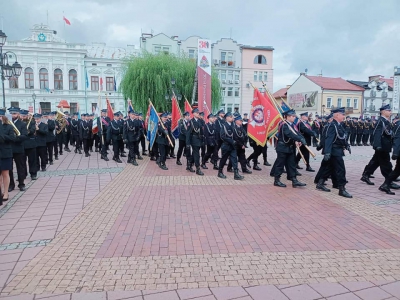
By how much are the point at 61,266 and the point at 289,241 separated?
3.00 metres

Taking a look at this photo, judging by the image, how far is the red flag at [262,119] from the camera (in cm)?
869

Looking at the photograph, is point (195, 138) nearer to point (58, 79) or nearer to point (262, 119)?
point (262, 119)

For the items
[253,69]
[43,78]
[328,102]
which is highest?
[253,69]

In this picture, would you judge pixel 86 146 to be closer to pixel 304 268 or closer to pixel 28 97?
pixel 304 268

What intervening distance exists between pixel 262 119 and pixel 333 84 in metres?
45.5

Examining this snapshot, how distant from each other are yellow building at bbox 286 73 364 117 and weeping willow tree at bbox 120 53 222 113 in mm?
25950

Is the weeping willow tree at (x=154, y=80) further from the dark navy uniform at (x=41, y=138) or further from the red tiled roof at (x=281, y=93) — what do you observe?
the red tiled roof at (x=281, y=93)

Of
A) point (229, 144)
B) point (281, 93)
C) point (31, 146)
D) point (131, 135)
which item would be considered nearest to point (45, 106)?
point (131, 135)

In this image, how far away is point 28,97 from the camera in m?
39.1

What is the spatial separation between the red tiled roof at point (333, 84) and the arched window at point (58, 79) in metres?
36.6

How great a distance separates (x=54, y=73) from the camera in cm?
4022

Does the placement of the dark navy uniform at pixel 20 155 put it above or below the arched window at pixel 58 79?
below

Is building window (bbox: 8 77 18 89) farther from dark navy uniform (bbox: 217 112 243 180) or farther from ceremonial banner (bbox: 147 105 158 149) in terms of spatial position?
dark navy uniform (bbox: 217 112 243 180)

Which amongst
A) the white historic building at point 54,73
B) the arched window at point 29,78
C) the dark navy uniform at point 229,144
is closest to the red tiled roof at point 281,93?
the white historic building at point 54,73
